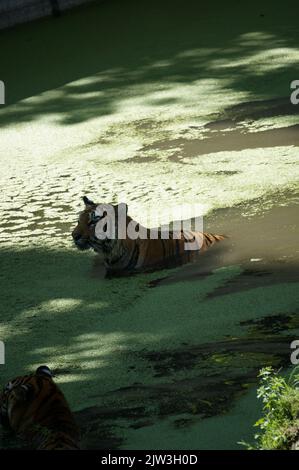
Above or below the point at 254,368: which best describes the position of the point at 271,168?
above

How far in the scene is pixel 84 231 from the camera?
4695mm

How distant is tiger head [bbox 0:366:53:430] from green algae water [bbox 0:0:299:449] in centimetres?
17

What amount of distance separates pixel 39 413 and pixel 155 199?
228cm

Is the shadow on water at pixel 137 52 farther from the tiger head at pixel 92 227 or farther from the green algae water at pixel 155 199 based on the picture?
the tiger head at pixel 92 227

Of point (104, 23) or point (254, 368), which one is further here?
point (104, 23)

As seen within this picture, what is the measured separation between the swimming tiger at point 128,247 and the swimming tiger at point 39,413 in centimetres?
119

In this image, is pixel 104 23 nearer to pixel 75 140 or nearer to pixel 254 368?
pixel 75 140

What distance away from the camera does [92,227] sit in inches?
184

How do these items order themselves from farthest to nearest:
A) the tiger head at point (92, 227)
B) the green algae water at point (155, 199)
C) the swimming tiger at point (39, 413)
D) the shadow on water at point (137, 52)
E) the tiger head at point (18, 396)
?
the shadow on water at point (137, 52) < the tiger head at point (92, 227) < the green algae water at point (155, 199) < the tiger head at point (18, 396) < the swimming tiger at point (39, 413)

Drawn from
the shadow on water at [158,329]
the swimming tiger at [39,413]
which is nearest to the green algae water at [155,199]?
the shadow on water at [158,329]

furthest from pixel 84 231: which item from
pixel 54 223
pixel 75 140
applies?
pixel 75 140

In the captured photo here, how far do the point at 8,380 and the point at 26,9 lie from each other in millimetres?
6339

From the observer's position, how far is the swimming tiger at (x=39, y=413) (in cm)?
319
